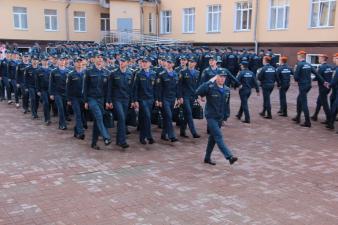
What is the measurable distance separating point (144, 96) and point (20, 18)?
82.5 ft

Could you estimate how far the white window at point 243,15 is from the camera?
26.8 metres

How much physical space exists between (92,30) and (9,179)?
93.9ft

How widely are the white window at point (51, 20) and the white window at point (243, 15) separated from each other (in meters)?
14.7

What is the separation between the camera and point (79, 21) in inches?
1316

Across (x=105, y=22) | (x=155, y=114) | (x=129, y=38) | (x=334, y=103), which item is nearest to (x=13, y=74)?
(x=155, y=114)

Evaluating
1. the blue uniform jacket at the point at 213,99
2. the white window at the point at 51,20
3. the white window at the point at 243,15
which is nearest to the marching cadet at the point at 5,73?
the blue uniform jacket at the point at 213,99

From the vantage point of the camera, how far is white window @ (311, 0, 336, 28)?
2162cm

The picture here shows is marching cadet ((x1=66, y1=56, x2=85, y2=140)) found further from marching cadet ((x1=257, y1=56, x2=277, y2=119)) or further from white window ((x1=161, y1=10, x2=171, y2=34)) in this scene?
white window ((x1=161, y1=10, x2=171, y2=34))

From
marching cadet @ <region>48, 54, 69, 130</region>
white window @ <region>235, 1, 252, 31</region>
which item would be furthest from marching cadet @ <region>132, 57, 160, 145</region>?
white window @ <region>235, 1, 252, 31</region>

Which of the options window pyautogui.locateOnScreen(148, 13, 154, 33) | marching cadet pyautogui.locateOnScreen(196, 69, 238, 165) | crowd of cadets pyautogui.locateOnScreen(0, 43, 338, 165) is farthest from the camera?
window pyautogui.locateOnScreen(148, 13, 154, 33)

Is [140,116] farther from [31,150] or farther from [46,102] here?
[46,102]

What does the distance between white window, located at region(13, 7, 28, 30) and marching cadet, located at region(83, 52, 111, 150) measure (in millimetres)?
24432

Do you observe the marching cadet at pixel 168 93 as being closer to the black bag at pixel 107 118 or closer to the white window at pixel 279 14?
the black bag at pixel 107 118

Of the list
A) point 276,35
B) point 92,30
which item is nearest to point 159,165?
point 276,35
